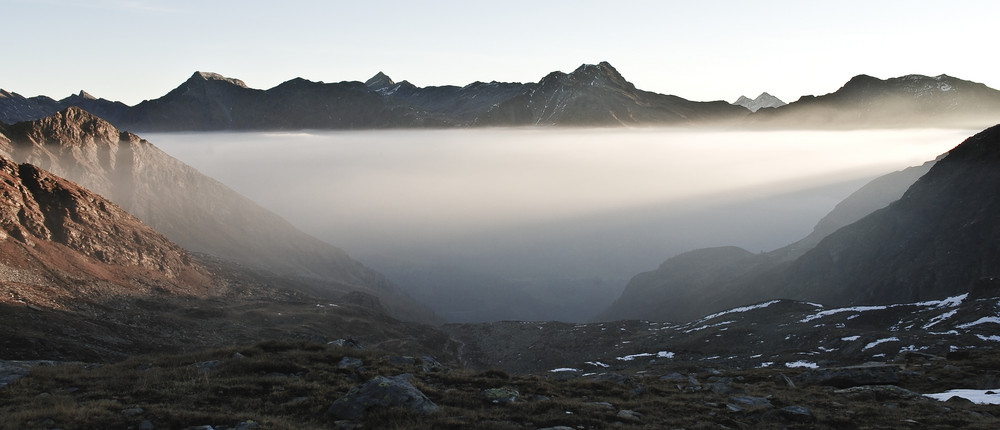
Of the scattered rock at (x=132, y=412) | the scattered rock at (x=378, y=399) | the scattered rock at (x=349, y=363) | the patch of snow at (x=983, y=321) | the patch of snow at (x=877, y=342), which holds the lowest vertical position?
the patch of snow at (x=877, y=342)

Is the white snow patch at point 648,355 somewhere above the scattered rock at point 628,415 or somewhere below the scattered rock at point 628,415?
below

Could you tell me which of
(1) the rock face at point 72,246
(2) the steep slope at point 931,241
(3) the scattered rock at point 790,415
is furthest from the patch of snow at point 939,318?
(1) the rock face at point 72,246

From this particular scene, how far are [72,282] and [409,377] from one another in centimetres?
8687

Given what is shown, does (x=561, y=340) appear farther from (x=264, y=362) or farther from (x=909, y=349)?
(x=264, y=362)

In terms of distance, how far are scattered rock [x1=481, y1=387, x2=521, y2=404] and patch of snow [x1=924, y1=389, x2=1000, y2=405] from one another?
2572 cm

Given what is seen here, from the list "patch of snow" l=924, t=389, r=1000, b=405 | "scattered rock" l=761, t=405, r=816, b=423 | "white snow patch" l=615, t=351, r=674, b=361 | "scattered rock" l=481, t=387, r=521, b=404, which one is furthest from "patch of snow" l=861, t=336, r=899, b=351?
"scattered rock" l=481, t=387, r=521, b=404

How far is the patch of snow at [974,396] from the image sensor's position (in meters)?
31.7

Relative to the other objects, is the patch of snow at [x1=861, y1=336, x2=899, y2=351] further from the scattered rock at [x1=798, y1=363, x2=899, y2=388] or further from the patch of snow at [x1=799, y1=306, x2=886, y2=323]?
the scattered rock at [x1=798, y1=363, x2=899, y2=388]

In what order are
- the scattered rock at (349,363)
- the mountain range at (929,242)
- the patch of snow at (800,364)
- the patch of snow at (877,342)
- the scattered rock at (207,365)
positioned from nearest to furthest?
1. the scattered rock at (207,365)
2. the scattered rock at (349,363)
3. the patch of snow at (800,364)
4. the patch of snow at (877,342)
5. the mountain range at (929,242)

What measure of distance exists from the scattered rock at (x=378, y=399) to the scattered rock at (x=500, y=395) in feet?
12.2

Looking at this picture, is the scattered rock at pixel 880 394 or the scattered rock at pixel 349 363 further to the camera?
the scattered rock at pixel 349 363

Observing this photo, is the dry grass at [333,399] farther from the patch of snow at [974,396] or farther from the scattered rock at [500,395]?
the patch of snow at [974,396]

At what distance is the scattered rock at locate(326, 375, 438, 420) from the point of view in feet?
79.4

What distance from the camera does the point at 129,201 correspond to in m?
198
